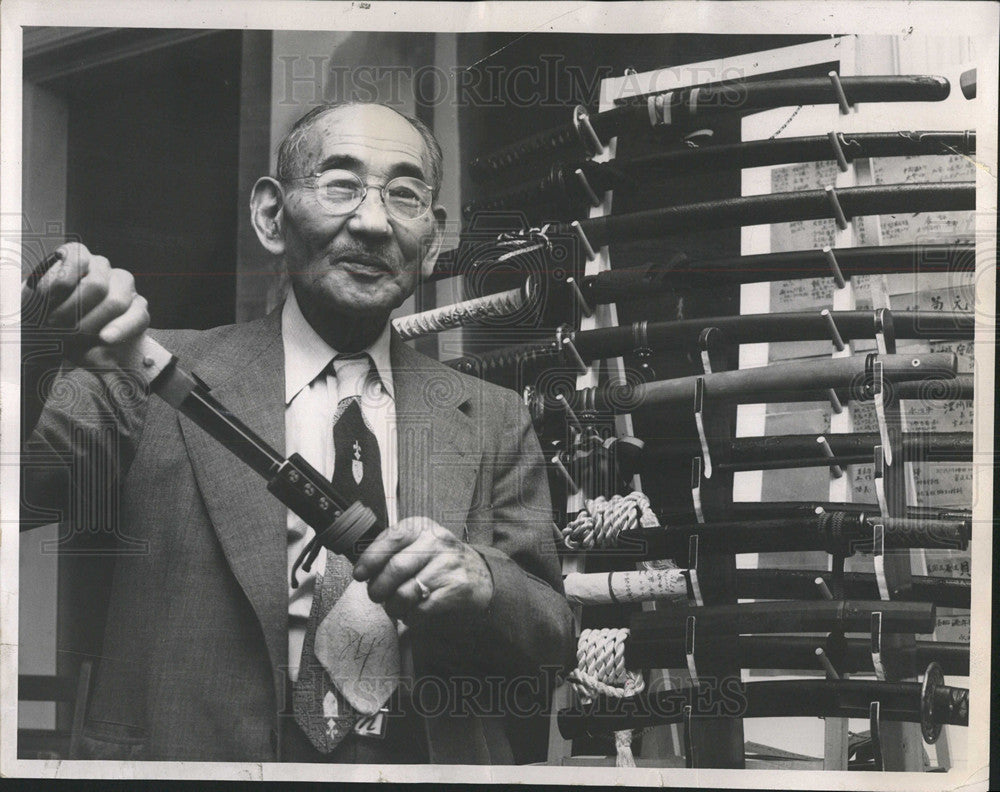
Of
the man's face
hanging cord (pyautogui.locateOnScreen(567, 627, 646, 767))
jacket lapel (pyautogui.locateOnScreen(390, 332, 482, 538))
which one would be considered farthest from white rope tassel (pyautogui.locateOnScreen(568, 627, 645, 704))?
the man's face

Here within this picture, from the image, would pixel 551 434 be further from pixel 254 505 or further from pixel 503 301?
pixel 254 505

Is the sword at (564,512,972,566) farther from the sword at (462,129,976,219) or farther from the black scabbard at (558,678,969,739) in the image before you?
the sword at (462,129,976,219)

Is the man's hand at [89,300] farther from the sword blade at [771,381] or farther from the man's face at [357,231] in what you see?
the sword blade at [771,381]

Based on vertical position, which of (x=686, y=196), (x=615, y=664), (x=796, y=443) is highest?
(x=686, y=196)

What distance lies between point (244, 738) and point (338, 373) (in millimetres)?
731

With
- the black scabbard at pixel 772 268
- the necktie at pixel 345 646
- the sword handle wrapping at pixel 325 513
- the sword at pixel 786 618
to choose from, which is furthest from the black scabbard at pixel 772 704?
the black scabbard at pixel 772 268

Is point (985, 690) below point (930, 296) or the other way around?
below

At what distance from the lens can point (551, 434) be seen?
2129mm

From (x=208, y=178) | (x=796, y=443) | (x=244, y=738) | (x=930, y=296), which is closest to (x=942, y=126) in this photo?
(x=930, y=296)

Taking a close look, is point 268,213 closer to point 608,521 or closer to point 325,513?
point 325,513

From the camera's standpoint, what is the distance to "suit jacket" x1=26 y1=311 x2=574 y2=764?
2.04m

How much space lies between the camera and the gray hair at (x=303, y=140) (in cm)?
212

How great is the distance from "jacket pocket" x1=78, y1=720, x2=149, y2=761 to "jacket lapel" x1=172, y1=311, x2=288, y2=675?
1.05 ft

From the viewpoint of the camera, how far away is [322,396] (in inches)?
83.0
